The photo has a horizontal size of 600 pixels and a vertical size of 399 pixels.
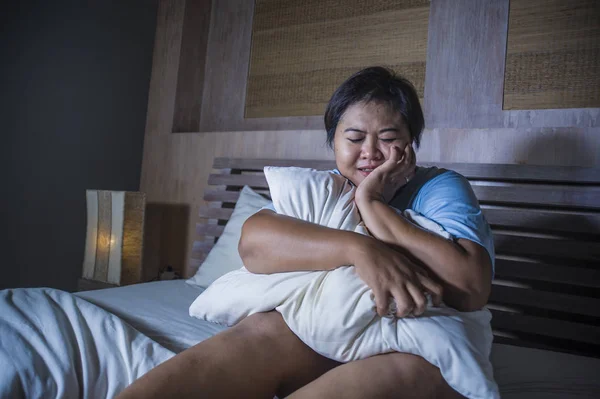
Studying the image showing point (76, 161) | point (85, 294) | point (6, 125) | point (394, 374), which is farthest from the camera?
point (76, 161)

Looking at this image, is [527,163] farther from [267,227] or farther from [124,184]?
[124,184]

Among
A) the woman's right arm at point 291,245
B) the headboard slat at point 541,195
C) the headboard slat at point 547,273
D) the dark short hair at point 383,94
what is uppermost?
the dark short hair at point 383,94

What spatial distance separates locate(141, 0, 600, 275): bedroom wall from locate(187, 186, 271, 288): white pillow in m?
0.41

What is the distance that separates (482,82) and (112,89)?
2.10m

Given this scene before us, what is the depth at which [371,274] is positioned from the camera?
867mm

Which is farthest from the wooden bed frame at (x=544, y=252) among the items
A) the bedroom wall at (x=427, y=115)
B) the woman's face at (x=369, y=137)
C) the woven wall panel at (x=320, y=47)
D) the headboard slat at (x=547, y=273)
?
the woman's face at (x=369, y=137)

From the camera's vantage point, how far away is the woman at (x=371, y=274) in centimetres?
78

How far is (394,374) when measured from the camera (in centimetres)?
77

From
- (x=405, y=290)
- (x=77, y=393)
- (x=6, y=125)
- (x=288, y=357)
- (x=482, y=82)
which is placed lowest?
(x=77, y=393)

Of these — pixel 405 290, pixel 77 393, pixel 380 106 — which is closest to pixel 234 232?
pixel 380 106

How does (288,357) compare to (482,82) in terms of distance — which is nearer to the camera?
(288,357)

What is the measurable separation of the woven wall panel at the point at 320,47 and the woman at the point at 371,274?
128cm

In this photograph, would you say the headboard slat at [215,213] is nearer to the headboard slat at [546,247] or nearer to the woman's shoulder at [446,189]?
the headboard slat at [546,247]

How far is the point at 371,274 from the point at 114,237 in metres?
1.96
